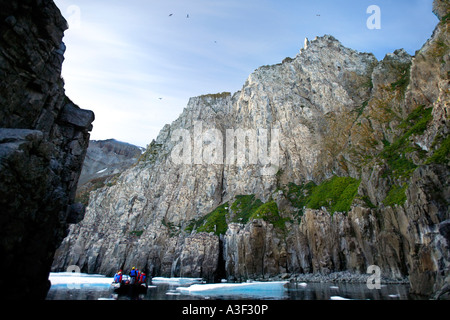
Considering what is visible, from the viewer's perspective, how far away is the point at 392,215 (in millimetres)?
39531

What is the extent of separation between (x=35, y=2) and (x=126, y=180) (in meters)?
99.0

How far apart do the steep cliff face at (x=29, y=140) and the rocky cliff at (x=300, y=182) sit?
2962 cm

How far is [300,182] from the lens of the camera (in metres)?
82.3

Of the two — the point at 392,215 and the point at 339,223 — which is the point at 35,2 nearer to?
the point at 392,215

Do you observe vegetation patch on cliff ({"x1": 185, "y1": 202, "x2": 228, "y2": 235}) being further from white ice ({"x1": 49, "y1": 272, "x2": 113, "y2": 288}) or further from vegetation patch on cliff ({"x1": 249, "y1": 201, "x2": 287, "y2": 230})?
white ice ({"x1": 49, "y1": 272, "x2": 113, "y2": 288})

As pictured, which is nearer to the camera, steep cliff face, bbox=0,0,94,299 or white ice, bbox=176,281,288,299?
steep cliff face, bbox=0,0,94,299

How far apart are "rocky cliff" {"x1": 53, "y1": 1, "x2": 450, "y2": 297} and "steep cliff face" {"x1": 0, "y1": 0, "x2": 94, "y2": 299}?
29622 millimetres

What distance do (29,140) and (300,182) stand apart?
76882mm

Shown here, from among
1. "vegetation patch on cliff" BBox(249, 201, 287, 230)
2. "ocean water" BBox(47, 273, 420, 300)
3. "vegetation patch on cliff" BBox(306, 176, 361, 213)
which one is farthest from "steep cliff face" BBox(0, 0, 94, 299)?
"vegetation patch on cliff" BBox(249, 201, 287, 230)

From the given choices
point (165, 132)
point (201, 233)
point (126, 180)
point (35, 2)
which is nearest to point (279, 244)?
point (201, 233)

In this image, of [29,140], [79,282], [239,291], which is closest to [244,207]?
[79,282]

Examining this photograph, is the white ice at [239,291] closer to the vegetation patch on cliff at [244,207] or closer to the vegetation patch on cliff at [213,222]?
the vegetation patch on cliff at [244,207]

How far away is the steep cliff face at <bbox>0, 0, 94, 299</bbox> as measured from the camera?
44.8 feet

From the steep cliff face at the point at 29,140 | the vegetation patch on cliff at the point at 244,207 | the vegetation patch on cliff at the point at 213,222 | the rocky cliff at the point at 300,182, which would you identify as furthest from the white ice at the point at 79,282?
the vegetation patch on cliff at the point at 244,207
